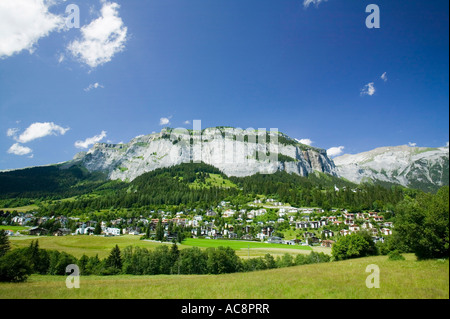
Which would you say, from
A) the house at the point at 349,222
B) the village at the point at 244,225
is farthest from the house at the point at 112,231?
the house at the point at 349,222

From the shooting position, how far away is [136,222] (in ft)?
403

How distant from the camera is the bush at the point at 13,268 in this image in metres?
23.9

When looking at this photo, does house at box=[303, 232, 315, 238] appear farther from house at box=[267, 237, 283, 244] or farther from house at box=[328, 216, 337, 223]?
house at box=[328, 216, 337, 223]

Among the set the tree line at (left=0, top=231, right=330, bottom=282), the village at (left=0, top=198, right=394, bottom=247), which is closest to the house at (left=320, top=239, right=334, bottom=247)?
the village at (left=0, top=198, right=394, bottom=247)

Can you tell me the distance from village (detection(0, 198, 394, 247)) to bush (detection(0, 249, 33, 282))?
6340cm

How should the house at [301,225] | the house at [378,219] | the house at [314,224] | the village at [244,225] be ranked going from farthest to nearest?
the house at [301,225], the house at [314,224], the house at [378,219], the village at [244,225]

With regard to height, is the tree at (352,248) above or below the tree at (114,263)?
above

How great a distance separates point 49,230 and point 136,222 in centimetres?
3885

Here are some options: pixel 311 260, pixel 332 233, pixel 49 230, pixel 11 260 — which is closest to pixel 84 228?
pixel 49 230

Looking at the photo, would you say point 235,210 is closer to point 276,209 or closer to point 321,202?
point 276,209

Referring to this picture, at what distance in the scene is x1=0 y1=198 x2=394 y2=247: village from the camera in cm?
9169

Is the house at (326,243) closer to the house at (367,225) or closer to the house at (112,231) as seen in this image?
the house at (367,225)

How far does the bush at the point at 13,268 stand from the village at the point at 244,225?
63.4m

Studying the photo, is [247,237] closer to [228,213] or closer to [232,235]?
[232,235]
